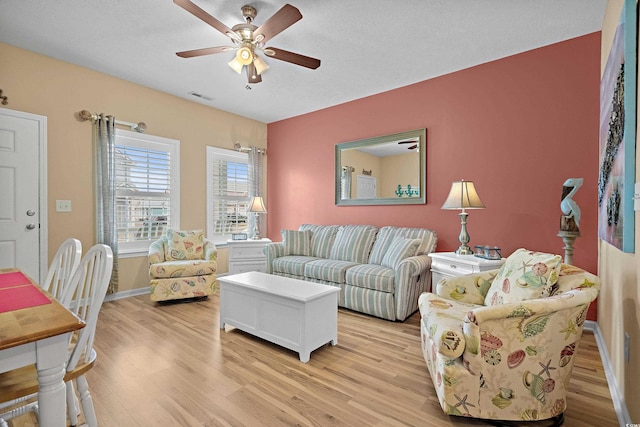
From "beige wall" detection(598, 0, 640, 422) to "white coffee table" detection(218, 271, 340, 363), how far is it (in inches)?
67.6

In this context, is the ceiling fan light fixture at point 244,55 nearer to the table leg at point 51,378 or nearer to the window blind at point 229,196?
the table leg at point 51,378

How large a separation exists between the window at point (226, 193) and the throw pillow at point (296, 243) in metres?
1.31

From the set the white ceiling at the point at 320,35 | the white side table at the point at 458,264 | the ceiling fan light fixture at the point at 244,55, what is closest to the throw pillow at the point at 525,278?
the white side table at the point at 458,264

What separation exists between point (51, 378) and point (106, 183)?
10.8 feet

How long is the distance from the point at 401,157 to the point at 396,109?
64 centimetres

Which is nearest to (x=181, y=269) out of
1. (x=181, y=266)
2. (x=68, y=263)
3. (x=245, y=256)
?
(x=181, y=266)

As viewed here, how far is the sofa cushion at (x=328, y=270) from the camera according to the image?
137 inches

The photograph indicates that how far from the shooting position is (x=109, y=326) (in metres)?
2.97

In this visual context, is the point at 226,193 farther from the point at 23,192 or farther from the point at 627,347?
the point at 627,347

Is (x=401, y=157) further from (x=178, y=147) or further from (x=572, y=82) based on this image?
(x=178, y=147)

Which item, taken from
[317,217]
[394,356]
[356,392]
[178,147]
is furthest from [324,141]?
[356,392]

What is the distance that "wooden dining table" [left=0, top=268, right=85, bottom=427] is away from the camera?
93 cm

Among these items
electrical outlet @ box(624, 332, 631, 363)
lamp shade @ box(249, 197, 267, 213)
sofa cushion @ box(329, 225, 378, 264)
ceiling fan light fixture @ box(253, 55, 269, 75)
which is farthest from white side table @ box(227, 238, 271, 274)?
electrical outlet @ box(624, 332, 631, 363)

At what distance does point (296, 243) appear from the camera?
4383 mm
